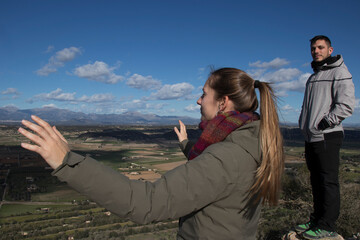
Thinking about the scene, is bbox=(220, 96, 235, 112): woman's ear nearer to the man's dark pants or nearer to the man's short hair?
the man's dark pants

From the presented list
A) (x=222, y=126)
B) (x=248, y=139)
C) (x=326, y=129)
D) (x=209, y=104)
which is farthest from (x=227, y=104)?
(x=326, y=129)

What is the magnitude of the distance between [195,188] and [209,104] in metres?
0.76

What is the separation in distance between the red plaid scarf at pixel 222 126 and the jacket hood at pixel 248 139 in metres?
0.05

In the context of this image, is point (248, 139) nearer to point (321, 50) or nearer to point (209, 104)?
point (209, 104)

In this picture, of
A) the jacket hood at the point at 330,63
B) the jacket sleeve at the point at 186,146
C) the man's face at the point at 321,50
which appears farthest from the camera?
the man's face at the point at 321,50

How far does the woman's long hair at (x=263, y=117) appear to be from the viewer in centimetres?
146

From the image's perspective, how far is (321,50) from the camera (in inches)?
134

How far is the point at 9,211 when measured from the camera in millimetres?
29266

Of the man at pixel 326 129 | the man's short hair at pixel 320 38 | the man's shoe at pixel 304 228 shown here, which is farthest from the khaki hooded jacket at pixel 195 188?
the man's short hair at pixel 320 38

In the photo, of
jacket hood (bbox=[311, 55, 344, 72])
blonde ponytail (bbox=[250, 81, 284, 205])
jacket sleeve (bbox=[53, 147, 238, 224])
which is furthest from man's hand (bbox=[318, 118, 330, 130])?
jacket sleeve (bbox=[53, 147, 238, 224])

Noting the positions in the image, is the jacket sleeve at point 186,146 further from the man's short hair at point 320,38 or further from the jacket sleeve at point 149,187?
the man's short hair at point 320,38

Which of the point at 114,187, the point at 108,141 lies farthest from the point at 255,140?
the point at 108,141

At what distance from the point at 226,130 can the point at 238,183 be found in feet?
1.04

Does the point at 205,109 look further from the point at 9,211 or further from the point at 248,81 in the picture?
the point at 9,211
